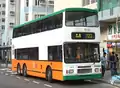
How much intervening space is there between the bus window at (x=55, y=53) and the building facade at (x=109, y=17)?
751 cm

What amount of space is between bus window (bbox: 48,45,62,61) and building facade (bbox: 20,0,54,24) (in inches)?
1629

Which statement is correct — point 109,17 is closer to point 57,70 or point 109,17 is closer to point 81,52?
point 81,52

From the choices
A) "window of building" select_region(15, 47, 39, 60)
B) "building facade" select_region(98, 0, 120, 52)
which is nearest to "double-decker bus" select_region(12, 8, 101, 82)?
"window of building" select_region(15, 47, 39, 60)

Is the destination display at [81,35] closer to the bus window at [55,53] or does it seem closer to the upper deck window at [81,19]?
the upper deck window at [81,19]

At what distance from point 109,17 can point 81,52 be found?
10.3 meters

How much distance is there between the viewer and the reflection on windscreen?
17906 millimetres

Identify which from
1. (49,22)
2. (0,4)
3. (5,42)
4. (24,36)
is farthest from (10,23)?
(49,22)

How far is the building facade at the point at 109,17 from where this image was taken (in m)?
26.7

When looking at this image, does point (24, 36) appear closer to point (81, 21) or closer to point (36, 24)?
point (36, 24)

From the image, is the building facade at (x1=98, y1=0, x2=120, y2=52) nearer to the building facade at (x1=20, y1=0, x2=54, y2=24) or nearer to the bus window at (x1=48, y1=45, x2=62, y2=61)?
the bus window at (x1=48, y1=45, x2=62, y2=61)

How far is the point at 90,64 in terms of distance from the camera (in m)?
18.2

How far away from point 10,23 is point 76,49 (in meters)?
62.2

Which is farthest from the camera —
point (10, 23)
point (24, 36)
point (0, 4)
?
point (0, 4)

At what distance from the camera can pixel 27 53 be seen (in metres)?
23.8
